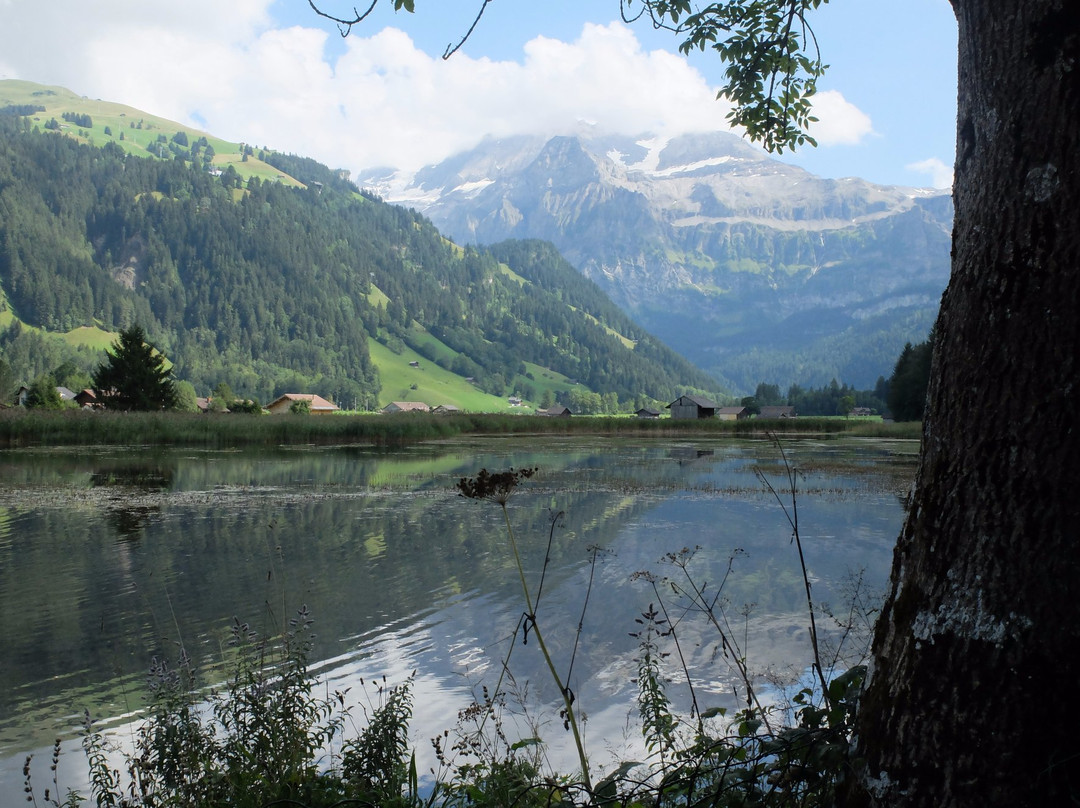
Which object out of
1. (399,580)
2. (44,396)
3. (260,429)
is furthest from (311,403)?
(399,580)

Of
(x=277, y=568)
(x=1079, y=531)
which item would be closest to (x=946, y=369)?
(x=1079, y=531)

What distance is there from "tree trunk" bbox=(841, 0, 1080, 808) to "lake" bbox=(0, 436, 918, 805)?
9.85 feet

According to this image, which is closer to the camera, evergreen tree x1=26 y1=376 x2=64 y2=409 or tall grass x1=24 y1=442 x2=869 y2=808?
tall grass x1=24 y1=442 x2=869 y2=808

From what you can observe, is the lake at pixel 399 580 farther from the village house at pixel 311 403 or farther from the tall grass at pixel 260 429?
the village house at pixel 311 403

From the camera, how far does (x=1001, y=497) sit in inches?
105

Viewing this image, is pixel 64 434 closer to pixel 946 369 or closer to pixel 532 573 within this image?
pixel 532 573

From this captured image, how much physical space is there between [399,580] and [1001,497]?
11.2 m

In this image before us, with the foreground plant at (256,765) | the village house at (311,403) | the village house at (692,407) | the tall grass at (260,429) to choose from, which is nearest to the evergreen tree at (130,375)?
the tall grass at (260,429)

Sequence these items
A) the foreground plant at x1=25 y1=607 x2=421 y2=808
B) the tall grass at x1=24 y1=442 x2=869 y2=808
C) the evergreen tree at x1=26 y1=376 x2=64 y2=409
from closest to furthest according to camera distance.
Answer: the tall grass at x1=24 y1=442 x2=869 y2=808 < the foreground plant at x1=25 y1=607 x2=421 y2=808 < the evergreen tree at x1=26 y1=376 x2=64 y2=409

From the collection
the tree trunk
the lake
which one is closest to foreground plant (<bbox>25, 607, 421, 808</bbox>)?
the lake

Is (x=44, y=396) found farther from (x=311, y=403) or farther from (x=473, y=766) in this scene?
(x=473, y=766)

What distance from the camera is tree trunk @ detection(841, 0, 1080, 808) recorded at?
8.39 feet

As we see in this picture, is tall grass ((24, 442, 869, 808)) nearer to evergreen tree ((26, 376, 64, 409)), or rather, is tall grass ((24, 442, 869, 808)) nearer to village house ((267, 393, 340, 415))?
evergreen tree ((26, 376, 64, 409))

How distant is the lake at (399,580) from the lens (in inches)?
308
